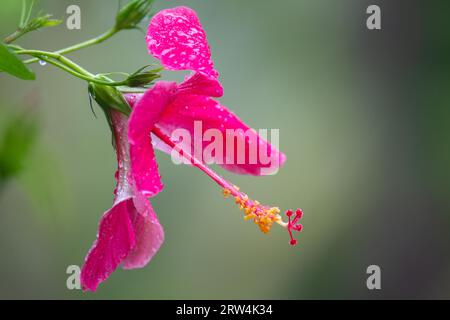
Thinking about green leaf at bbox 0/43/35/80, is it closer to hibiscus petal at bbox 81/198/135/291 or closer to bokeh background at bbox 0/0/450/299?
hibiscus petal at bbox 81/198/135/291

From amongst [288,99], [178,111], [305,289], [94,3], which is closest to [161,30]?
[178,111]

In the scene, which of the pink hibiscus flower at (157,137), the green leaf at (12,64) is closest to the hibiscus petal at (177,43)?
the pink hibiscus flower at (157,137)

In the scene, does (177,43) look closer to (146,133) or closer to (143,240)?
(146,133)

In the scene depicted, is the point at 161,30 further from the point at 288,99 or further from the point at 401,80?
the point at 401,80

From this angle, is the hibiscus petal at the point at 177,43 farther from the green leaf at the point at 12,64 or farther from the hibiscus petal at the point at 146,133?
the green leaf at the point at 12,64

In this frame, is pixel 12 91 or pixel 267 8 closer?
pixel 12 91

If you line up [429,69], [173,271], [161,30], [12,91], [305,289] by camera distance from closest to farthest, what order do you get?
[161,30]
[12,91]
[173,271]
[305,289]
[429,69]

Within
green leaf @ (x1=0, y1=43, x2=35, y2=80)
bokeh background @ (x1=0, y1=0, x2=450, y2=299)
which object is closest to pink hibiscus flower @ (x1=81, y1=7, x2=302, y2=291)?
green leaf @ (x1=0, y1=43, x2=35, y2=80)
